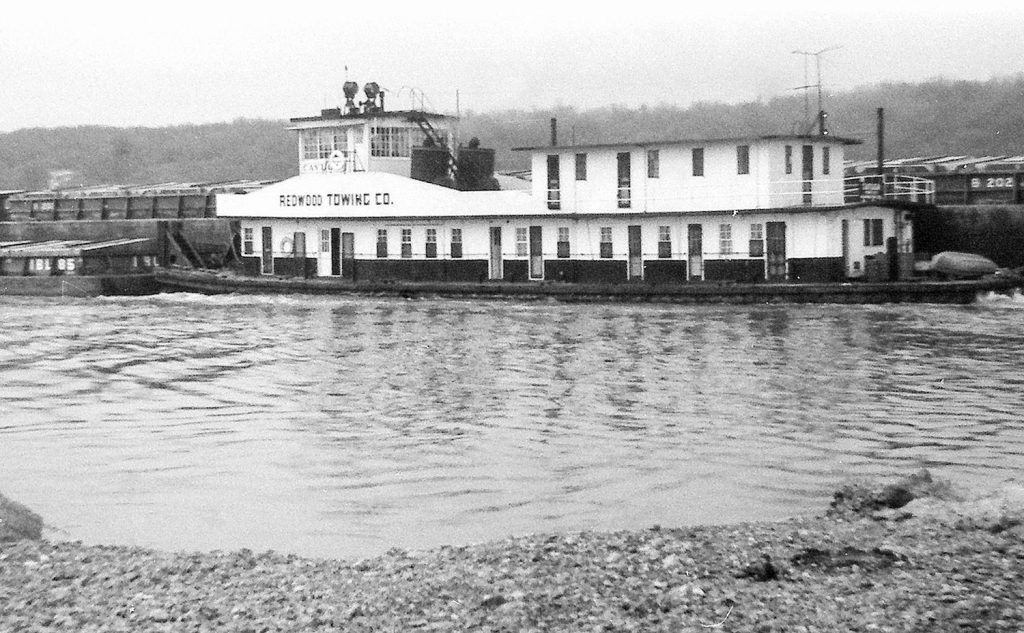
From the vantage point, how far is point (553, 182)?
31.9 metres

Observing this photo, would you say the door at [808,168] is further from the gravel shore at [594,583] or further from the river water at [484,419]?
the gravel shore at [594,583]

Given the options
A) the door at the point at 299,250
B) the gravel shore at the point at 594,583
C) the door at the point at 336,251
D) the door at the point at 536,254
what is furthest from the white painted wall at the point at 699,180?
the gravel shore at the point at 594,583

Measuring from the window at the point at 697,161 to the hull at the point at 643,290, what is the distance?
2560 mm

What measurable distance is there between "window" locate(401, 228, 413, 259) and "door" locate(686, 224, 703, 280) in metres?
6.97

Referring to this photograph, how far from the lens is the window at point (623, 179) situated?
1219 inches

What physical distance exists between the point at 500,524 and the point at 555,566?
295 cm

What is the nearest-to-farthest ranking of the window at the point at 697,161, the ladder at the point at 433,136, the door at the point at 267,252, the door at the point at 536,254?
the window at the point at 697,161 < the door at the point at 536,254 < the ladder at the point at 433,136 < the door at the point at 267,252

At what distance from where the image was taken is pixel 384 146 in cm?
3534

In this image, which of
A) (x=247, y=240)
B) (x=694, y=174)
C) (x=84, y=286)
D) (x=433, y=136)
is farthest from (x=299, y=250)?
(x=694, y=174)

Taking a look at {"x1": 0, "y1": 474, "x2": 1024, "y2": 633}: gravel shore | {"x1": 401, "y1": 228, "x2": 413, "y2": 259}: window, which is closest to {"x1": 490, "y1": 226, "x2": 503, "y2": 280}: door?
{"x1": 401, "y1": 228, "x2": 413, "y2": 259}: window

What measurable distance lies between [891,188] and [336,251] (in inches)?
543

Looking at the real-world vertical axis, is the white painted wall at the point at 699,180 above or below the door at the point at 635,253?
above

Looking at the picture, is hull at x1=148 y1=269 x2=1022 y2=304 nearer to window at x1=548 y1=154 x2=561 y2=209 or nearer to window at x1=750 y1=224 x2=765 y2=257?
window at x1=750 y1=224 x2=765 y2=257

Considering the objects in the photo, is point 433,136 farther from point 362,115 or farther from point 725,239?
point 725,239
